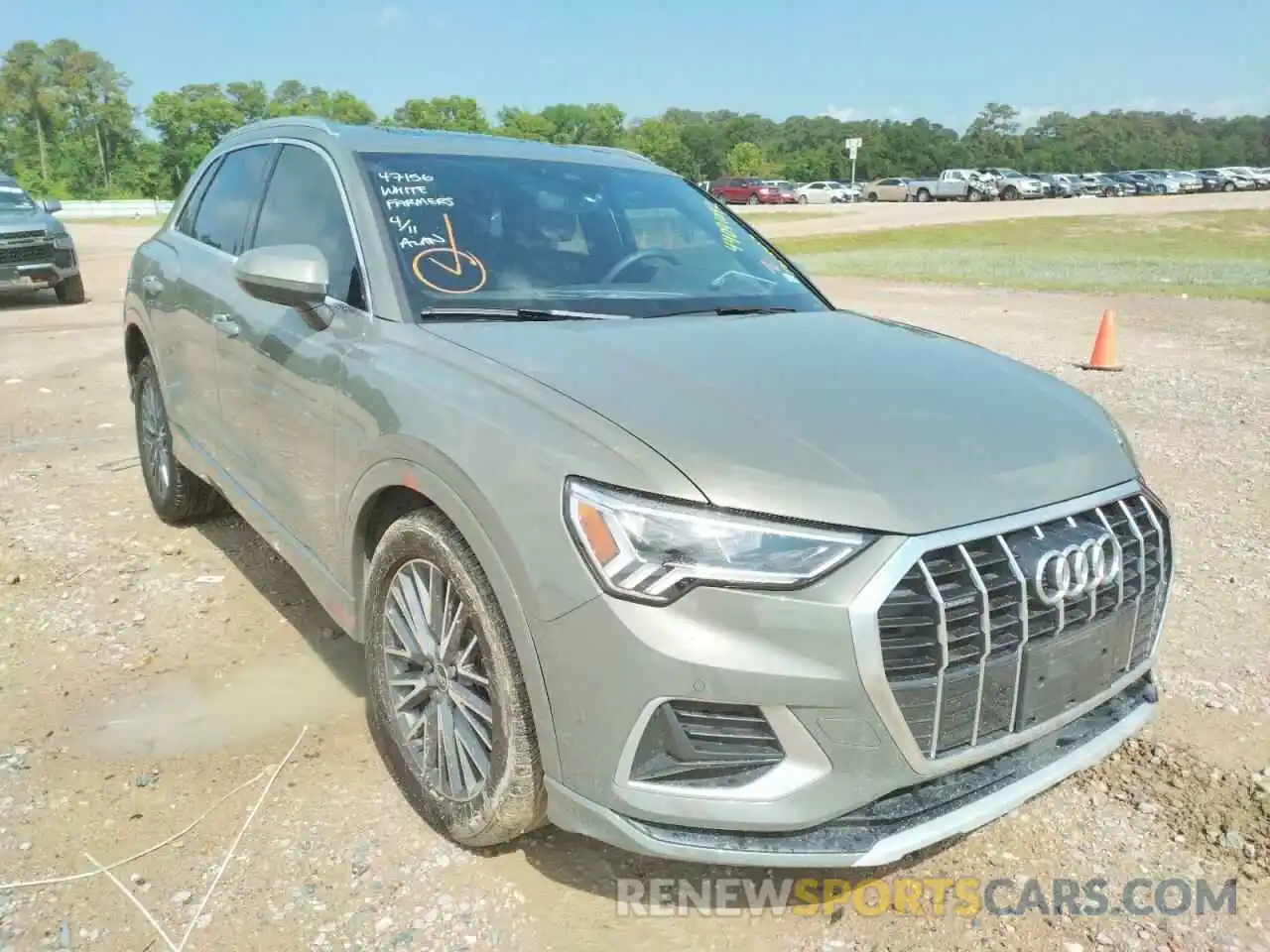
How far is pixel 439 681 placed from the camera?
2672 millimetres

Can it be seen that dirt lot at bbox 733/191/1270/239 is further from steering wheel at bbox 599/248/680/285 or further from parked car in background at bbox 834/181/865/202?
steering wheel at bbox 599/248/680/285

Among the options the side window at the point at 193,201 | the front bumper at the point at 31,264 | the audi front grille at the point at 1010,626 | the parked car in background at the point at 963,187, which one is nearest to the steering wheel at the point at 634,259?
the audi front grille at the point at 1010,626

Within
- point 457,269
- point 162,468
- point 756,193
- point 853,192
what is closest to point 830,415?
point 457,269

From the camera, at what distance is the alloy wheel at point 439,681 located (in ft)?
8.29

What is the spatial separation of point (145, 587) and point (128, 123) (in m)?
123

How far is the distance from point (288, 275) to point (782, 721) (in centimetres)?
186

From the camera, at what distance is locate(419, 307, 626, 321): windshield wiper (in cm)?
294

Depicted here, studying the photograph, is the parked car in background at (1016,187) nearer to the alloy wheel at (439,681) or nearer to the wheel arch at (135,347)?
the wheel arch at (135,347)

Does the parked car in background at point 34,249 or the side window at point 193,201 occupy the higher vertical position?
the side window at point 193,201

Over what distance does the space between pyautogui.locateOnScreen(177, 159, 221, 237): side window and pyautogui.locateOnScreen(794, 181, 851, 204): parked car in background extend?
60.2m

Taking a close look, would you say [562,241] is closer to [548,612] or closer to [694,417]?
[694,417]

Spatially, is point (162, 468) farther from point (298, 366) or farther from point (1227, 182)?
point (1227, 182)

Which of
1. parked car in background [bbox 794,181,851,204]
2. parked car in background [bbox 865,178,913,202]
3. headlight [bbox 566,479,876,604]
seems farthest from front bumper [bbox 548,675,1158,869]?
parked car in background [bbox 865,178,913,202]
